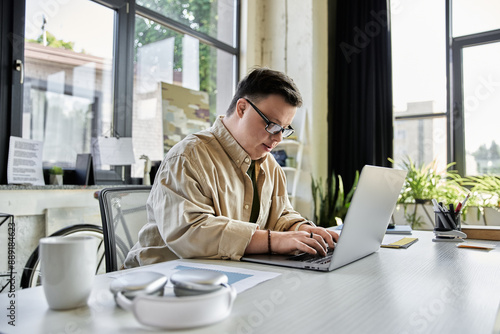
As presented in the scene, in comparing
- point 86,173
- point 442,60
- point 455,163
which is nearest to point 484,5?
point 442,60

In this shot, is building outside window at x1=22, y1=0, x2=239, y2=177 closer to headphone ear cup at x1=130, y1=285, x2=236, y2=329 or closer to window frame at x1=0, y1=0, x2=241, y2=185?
window frame at x1=0, y1=0, x2=241, y2=185

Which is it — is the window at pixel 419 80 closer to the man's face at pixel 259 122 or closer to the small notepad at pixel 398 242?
the small notepad at pixel 398 242

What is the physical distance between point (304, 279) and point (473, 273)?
0.40m

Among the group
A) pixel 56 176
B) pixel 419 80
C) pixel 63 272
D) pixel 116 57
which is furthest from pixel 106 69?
Result: pixel 419 80

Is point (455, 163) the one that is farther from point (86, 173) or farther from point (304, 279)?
point (304, 279)

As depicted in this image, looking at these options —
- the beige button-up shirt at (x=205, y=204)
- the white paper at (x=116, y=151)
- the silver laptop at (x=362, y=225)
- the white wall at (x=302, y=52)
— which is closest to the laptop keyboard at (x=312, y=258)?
the silver laptop at (x=362, y=225)

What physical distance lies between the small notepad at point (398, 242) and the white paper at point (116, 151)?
1.78 m

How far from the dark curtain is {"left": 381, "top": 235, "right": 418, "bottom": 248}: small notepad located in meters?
2.35

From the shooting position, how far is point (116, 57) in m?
2.79

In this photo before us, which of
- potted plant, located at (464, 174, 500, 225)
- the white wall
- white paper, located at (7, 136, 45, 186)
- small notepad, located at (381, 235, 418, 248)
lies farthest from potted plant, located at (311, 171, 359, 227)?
white paper, located at (7, 136, 45, 186)

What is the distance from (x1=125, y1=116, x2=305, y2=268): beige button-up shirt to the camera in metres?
1.05

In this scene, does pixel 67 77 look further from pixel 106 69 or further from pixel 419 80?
pixel 419 80

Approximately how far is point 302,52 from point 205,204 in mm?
2975

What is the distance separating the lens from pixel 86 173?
93.0 inches
